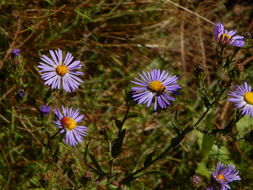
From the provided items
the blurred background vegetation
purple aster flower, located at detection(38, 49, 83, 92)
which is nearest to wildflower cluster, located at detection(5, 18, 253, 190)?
purple aster flower, located at detection(38, 49, 83, 92)

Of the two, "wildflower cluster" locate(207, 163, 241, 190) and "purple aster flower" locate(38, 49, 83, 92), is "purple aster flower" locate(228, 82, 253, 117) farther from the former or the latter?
"purple aster flower" locate(38, 49, 83, 92)

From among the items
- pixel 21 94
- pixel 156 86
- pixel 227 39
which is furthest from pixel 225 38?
pixel 21 94

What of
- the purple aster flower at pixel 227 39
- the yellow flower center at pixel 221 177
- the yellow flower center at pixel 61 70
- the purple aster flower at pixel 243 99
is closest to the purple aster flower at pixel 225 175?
the yellow flower center at pixel 221 177

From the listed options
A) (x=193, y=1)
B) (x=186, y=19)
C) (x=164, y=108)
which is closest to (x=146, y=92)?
(x=164, y=108)

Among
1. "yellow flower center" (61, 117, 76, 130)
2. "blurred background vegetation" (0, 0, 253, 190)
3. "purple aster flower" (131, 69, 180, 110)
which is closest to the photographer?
"purple aster flower" (131, 69, 180, 110)

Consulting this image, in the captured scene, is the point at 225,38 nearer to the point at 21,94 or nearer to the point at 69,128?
the point at 69,128

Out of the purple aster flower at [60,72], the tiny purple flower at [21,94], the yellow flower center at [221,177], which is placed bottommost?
the yellow flower center at [221,177]

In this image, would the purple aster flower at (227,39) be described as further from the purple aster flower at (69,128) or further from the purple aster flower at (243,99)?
the purple aster flower at (69,128)
